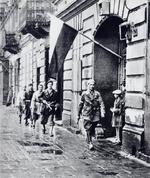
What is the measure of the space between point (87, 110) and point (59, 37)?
2.24 m

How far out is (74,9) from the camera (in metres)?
16.7

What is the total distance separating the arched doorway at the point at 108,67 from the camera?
46.8ft

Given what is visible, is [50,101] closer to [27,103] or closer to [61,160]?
[27,103]

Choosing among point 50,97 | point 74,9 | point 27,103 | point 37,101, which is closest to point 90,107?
point 50,97

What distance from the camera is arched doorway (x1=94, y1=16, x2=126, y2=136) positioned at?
14.3m

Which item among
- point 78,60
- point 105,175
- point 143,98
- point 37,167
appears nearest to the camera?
point 105,175

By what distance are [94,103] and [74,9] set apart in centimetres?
584

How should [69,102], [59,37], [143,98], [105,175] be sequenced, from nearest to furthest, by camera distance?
[105,175] → [143,98] → [59,37] → [69,102]

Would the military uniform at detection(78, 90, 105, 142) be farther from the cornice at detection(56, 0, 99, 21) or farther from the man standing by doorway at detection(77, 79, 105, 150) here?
the cornice at detection(56, 0, 99, 21)

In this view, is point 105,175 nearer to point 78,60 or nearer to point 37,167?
point 37,167

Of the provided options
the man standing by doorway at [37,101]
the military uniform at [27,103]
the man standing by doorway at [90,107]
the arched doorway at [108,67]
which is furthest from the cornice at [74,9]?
the man standing by doorway at [90,107]

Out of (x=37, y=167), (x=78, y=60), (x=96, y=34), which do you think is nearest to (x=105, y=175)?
(x=37, y=167)

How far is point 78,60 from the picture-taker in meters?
16.4

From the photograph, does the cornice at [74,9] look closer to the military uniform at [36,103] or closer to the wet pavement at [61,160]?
the military uniform at [36,103]
